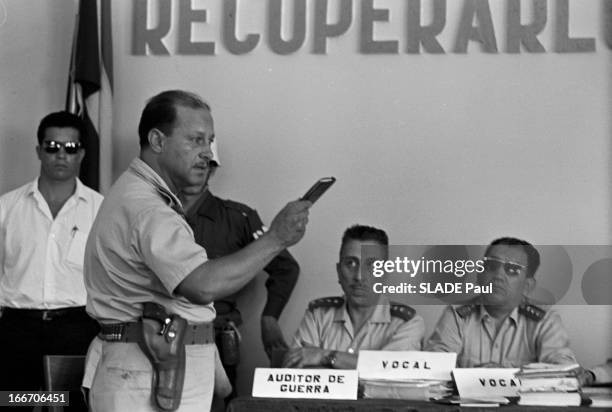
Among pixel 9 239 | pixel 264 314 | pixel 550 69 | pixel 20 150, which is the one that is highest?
pixel 550 69

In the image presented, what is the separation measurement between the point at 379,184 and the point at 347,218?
17cm

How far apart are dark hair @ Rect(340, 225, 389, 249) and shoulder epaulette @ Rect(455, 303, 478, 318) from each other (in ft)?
1.15

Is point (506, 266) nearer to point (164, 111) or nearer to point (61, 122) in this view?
point (164, 111)

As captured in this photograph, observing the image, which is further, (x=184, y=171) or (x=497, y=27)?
(x=497, y=27)

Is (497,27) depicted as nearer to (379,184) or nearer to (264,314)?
(379,184)

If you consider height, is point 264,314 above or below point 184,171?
below

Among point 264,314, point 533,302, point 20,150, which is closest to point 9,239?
point 20,150

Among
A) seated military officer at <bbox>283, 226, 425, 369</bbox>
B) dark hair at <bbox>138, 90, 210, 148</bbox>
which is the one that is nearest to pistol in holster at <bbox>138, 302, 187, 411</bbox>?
dark hair at <bbox>138, 90, 210, 148</bbox>

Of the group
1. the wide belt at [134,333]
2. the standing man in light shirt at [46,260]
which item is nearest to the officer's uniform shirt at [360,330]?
the standing man in light shirt at [46,260]

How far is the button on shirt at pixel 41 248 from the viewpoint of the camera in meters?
3.47

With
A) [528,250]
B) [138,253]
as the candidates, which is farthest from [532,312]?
[138,253]

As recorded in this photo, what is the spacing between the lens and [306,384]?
2471mm

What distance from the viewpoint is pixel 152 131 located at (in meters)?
2.30

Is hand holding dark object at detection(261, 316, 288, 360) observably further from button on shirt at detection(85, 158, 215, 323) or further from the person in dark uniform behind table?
button on shirt at detection(85, 158, 215, 323)
